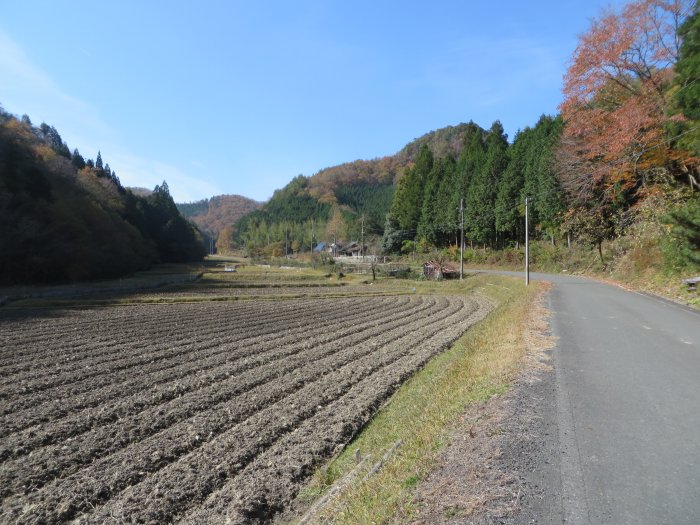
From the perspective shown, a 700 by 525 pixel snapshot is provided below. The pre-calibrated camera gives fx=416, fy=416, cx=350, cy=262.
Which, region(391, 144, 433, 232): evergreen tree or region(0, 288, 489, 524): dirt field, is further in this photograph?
region(391, 144, 433, 232): evergreen tree

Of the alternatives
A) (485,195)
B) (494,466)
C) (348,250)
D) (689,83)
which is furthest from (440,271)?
(348,250)

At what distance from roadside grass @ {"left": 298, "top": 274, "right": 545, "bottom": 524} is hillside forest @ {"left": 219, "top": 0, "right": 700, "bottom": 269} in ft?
34.8

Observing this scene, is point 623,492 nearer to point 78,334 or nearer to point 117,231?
point 78,334

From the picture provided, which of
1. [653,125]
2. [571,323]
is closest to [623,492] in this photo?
[571,323]

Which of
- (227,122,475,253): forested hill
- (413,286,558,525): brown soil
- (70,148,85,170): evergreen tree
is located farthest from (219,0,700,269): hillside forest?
(70,148,85,170): evergreen tree

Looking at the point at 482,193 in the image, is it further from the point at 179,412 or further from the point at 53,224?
the point at 179,412

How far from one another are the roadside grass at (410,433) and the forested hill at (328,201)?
8876 centimetres

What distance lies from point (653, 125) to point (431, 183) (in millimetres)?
40579

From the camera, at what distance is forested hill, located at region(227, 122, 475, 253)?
112312mm

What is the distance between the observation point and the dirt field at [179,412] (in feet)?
15.5

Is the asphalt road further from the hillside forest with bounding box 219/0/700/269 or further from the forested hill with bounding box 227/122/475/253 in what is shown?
the forested hill with bounding box 227/122/475/253

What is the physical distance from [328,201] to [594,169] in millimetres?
117277

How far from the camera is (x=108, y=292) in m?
31.5

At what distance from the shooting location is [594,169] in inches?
825
